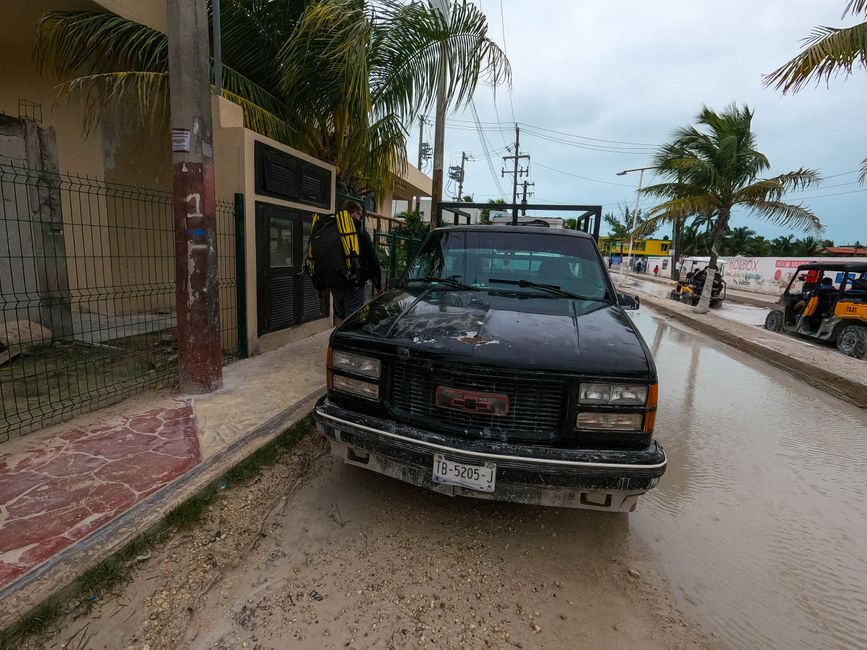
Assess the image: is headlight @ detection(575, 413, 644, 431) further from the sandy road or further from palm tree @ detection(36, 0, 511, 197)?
palm tree @ detection(36, 0, 511, 197)

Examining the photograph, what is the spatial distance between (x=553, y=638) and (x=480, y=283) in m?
2.34

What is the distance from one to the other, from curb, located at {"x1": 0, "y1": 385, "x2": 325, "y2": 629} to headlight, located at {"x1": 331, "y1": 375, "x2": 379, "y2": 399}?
1059 millimetres

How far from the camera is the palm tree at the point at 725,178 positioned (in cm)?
1305

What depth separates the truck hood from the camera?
89.8 inches

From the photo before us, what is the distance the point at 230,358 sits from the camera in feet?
17.7

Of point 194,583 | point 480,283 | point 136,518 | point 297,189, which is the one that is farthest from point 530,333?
point 297,189

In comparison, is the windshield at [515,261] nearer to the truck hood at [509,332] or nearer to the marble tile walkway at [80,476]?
the truck hood at [509,332]

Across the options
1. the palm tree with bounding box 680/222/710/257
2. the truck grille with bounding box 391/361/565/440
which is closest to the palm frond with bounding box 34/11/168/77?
the truck grille with bounding box 391/361/565/440

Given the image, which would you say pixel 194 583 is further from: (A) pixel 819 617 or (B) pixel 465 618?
(A) pixel 819 617

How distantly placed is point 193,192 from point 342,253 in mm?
1512

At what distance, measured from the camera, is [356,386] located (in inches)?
103

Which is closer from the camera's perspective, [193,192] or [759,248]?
[193,192]

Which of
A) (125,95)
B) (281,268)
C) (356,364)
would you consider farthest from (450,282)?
(125,95)

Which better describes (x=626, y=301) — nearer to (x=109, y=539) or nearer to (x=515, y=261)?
(x=515, y=261)
